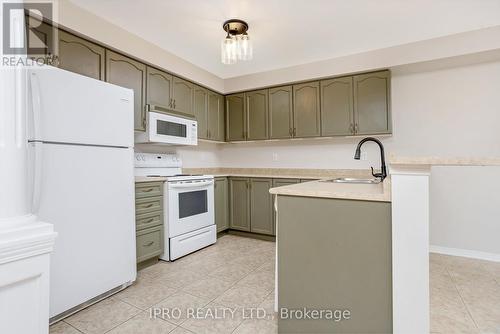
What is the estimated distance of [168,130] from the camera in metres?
3.14

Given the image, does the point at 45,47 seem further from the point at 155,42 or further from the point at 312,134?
the point at 312,134

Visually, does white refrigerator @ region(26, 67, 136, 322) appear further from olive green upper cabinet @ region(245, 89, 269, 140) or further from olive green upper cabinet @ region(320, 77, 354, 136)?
olive green upper cabinet @ region(320, 77, 354, 136)

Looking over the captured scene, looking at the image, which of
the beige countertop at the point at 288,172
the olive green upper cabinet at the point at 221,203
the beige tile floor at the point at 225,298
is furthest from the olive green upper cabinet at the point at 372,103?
the olive green upper cabinet at the point at 221,203

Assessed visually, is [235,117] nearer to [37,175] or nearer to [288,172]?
[288,172]

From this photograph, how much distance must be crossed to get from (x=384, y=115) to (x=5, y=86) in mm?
3357

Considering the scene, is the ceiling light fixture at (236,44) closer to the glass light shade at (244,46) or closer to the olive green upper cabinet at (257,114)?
the glass light shade at (244,46)

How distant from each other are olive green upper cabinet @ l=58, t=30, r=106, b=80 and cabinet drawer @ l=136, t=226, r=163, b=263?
1.58 metres

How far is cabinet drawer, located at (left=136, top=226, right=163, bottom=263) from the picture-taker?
258cm

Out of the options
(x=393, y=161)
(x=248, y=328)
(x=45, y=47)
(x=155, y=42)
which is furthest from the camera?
(x=155, y=42)

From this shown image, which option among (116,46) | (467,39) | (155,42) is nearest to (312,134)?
(467,39)

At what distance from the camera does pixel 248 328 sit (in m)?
1.70

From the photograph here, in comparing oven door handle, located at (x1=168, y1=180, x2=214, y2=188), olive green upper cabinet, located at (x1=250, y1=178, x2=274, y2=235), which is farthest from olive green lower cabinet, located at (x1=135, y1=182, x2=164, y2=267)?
olive green upper cabinet, located at (x1=250, y1=178, x2=274, y2=235)

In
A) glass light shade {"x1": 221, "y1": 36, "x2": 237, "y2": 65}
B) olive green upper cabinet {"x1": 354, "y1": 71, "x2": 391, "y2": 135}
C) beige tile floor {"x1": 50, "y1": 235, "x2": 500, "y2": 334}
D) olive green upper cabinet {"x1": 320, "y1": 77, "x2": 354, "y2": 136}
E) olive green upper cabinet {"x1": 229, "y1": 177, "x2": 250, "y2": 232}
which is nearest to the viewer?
beige tile floor {"x1": 50, "y1": 235, "x2": 500, "y2": 334}

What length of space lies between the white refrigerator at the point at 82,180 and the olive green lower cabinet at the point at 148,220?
32cm
